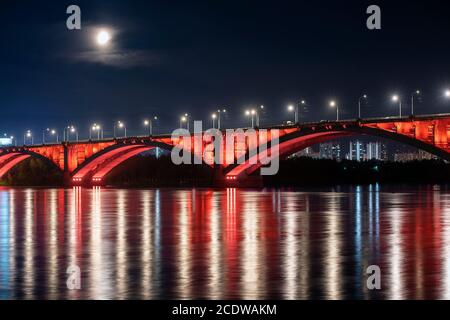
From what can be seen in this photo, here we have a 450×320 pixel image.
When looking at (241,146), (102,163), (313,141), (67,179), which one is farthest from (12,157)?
(313,141)

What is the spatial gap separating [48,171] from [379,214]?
152 metres

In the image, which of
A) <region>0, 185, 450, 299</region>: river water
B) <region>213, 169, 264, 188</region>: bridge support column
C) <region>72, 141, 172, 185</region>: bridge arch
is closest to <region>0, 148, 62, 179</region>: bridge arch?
<region>72, 141, 172, 185</region>: bridge arch

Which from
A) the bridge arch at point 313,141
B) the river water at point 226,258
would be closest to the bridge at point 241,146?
the bridge arch at point 313,141

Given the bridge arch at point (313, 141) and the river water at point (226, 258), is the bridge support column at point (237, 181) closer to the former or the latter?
the bridge arch at point (313, 141)

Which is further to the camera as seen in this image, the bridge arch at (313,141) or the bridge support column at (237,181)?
the bridge support column at (237,181)

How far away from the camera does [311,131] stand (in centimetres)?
10231

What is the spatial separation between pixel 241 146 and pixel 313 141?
10.8 meters

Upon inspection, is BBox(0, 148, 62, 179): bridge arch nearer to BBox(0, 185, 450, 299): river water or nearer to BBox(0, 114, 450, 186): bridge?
BBox(0, 114, 450, 186): bridge

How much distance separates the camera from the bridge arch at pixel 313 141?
294ft

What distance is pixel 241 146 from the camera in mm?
114625

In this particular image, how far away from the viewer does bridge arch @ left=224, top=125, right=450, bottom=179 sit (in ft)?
294
